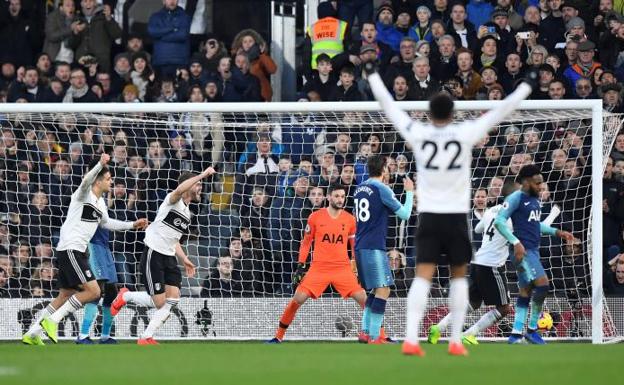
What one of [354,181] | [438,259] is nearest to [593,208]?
[354,181]

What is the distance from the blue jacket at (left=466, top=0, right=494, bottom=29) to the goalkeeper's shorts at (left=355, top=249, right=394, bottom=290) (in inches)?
255

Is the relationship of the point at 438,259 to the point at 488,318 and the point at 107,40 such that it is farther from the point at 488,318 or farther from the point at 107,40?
the point at 107,40

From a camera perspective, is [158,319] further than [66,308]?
Yes

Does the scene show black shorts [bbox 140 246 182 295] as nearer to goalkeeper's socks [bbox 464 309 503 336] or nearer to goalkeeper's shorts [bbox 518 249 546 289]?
goalkeeper's socks [bbox 464 309 503 336]

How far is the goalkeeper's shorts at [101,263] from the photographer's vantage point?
559 inches

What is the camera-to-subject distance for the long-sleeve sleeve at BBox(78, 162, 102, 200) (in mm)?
13273

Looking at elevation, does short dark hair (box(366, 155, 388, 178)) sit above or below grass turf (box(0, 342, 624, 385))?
above

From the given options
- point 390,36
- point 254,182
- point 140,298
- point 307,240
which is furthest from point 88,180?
point 390,36

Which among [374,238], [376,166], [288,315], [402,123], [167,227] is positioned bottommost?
[288,315]

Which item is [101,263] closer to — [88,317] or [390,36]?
[88,317]

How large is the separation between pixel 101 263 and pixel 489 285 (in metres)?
4.35

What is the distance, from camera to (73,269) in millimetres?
13781

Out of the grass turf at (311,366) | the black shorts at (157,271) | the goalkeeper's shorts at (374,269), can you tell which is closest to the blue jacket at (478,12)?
the goalkeeper's shorts at (374,269)

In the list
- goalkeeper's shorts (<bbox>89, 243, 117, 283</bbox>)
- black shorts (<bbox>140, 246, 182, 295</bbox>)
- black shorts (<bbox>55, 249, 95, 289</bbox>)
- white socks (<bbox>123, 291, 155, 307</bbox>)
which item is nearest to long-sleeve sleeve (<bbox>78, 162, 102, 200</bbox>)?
black shorts (<bbox>55, 249, 95, 289</bbox>)
